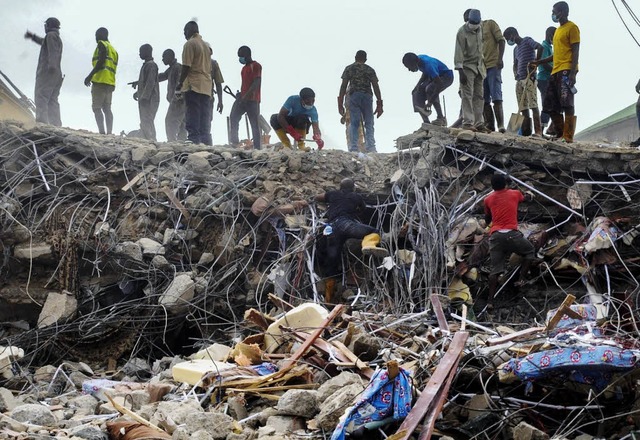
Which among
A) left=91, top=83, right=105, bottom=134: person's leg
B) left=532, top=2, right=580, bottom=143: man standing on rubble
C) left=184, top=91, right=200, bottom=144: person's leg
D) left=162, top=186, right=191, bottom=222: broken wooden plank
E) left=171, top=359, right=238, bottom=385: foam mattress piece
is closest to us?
left=171, top=359, right=238, bottom=385: foam mattress piece

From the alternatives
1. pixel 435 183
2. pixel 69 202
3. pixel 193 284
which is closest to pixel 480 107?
pixel 435 183

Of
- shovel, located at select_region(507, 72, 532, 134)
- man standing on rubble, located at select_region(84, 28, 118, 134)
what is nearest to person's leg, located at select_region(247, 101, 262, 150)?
man standing on rubble, located at select_region(84, 28, 118, 134)

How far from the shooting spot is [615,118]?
22.6m

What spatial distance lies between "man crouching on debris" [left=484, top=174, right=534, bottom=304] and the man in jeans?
11.4 feet

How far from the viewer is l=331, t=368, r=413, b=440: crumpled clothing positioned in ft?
17.0

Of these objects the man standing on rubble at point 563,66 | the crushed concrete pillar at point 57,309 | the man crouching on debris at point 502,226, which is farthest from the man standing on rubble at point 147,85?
the man crouching on debris at point 502,226

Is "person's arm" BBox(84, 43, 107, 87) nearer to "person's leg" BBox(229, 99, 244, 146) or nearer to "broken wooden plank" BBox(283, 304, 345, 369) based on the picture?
"person's leg" BBox(229, 99, 244, 146)

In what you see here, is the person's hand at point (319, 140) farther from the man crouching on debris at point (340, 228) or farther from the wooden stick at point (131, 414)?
the wooden stick at point (131, 414)

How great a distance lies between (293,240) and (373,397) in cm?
493

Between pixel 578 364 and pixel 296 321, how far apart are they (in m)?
2.73

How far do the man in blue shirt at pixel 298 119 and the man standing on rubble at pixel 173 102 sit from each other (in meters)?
2.00

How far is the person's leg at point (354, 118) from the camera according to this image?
39.0ft

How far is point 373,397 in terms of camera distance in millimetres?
5270

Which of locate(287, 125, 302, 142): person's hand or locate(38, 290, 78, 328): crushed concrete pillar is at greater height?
locate(287, 125, 302, 142): person's hand
